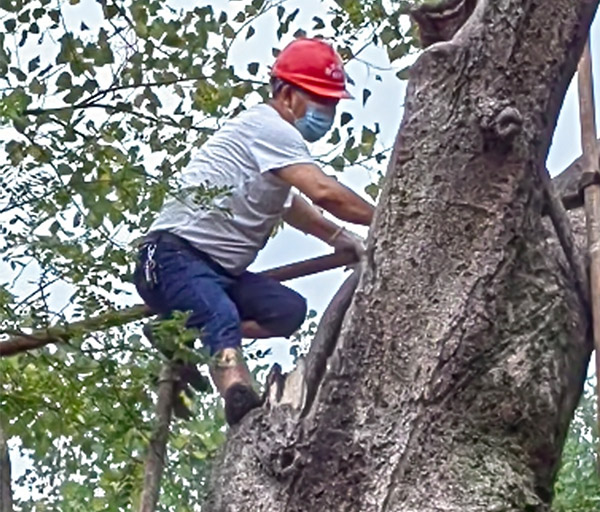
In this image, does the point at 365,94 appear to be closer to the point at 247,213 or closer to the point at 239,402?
the point at 247,213

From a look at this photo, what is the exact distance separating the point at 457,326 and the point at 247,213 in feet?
3.00

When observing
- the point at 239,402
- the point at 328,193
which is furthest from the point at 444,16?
the point at 239,402

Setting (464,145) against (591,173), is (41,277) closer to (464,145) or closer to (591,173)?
(464,145)

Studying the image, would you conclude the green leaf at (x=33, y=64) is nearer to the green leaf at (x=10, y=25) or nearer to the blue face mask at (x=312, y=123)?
the green leaf at (x=10, y=25)

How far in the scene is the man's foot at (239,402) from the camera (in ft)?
8.62

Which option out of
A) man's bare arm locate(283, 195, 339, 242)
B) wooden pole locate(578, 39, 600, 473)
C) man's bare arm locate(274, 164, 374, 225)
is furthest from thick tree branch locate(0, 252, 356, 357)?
wooden pole locate(578, 39, 600, 473)

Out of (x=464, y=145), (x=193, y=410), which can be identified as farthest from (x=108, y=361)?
(x=464, y=145)

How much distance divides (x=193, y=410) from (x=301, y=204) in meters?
0.64

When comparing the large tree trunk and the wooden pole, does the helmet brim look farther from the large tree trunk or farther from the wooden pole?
the large tree trunk

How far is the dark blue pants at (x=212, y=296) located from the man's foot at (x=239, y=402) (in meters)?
0.17

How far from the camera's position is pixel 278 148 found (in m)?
3.04

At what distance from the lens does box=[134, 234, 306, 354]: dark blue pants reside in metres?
2.90

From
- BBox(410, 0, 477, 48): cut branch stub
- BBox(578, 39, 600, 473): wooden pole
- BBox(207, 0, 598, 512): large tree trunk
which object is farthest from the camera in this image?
BBox(410, 0, 477, 48): cut branch stub

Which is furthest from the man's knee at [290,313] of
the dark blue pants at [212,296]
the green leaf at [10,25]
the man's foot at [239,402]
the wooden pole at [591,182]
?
the green leaf at [10,25]
